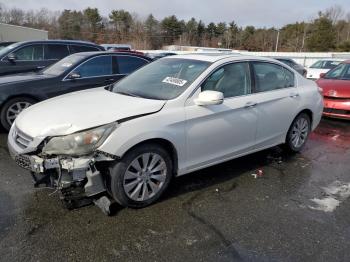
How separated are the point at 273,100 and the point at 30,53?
253 inches

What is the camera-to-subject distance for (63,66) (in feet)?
22.5

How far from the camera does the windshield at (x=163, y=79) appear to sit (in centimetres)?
402

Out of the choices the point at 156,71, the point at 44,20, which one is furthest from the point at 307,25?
the point at 156,71

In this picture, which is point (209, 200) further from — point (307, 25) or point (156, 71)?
point (307, 25)

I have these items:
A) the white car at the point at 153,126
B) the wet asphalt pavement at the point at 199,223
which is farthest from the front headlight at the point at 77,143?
the wet asphalt pavement at the point at 199,223

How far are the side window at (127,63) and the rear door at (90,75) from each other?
226 millimetres

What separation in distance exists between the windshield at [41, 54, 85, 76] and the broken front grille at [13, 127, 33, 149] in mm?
3164

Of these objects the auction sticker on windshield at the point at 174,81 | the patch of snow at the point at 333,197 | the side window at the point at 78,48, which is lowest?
the patch of snow at the point at 333,197

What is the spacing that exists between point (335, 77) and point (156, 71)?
6233 mm

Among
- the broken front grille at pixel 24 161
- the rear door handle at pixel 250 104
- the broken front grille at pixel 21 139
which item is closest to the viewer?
the broken front grille at pixel 24 161

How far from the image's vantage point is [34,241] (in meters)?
3.00

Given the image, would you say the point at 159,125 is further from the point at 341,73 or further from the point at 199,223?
the point at 341,73

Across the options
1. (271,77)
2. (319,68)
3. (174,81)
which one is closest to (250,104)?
(271,77)

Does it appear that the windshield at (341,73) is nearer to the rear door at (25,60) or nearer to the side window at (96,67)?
the side window at (96,67)
